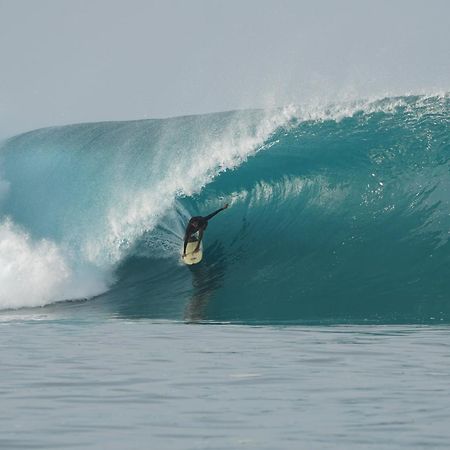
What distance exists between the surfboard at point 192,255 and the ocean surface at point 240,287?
6.8 inches

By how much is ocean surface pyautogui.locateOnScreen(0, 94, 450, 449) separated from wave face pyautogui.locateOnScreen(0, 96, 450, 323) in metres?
0.04

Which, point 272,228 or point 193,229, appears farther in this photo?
point 272,228

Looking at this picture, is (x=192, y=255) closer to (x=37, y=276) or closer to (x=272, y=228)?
(x=272, y=228)

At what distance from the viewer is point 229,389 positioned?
25.2 ft

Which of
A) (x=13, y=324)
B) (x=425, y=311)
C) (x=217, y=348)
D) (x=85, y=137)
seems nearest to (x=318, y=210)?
(x=425, y=311)

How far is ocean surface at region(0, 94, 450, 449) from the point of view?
6738mm

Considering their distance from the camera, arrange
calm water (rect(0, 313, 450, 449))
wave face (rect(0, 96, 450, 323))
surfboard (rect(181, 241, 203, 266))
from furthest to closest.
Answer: surfboard (rect(181, 241, 203, 266)), wave face (rect(0, 96, 450, 323)), calm water (rect(0, 313, 450, 449))

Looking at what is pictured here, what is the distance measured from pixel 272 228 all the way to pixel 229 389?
995 cm

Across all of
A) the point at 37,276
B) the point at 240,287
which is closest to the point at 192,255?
the point at 240,287

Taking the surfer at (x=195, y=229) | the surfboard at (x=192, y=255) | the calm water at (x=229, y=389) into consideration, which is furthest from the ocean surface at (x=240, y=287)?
the surfer at (x=195, y=229)

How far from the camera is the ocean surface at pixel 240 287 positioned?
6.74 m

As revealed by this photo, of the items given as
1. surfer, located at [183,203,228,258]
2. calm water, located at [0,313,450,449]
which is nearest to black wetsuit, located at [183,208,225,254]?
surfer, located at [183,203,228,258]

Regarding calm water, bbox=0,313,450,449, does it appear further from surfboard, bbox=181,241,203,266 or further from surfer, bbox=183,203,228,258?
surfboard, bbox=181,241,203,266

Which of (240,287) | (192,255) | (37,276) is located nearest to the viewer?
(240,287)
